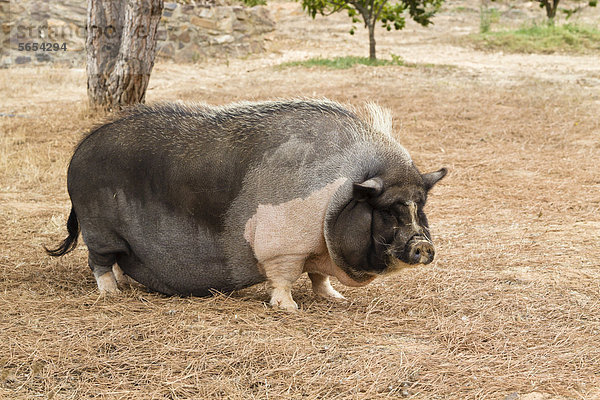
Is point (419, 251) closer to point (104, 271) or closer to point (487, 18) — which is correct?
point (104, 271)

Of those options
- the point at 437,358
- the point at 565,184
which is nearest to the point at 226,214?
the point at 437,358

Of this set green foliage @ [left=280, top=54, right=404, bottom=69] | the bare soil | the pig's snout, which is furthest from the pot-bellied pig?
green foliage @ [left=280, top=54, right=404, bottom=69]

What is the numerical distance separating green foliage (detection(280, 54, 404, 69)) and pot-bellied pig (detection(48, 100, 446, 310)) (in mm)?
11103

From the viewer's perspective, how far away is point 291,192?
4.36 metres

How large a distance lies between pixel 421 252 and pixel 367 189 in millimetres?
484

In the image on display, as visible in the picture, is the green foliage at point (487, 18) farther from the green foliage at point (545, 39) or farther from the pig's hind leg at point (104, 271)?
the pig's hind leg at point (104, 271)

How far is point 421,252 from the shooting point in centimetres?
410

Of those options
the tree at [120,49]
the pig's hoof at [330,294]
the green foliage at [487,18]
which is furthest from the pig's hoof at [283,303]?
the green foliage at [487,18]

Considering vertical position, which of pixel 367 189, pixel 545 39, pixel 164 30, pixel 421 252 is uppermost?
pixel 164 30

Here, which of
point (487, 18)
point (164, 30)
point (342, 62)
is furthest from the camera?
point (487, 18)

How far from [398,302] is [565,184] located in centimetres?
392

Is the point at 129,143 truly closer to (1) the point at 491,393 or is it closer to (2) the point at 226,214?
(2) the point at 226,214

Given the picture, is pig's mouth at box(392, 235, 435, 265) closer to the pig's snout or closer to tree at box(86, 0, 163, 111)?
the pig's snout

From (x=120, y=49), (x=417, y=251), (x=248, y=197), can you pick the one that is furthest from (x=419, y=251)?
(x=120, y=49)
